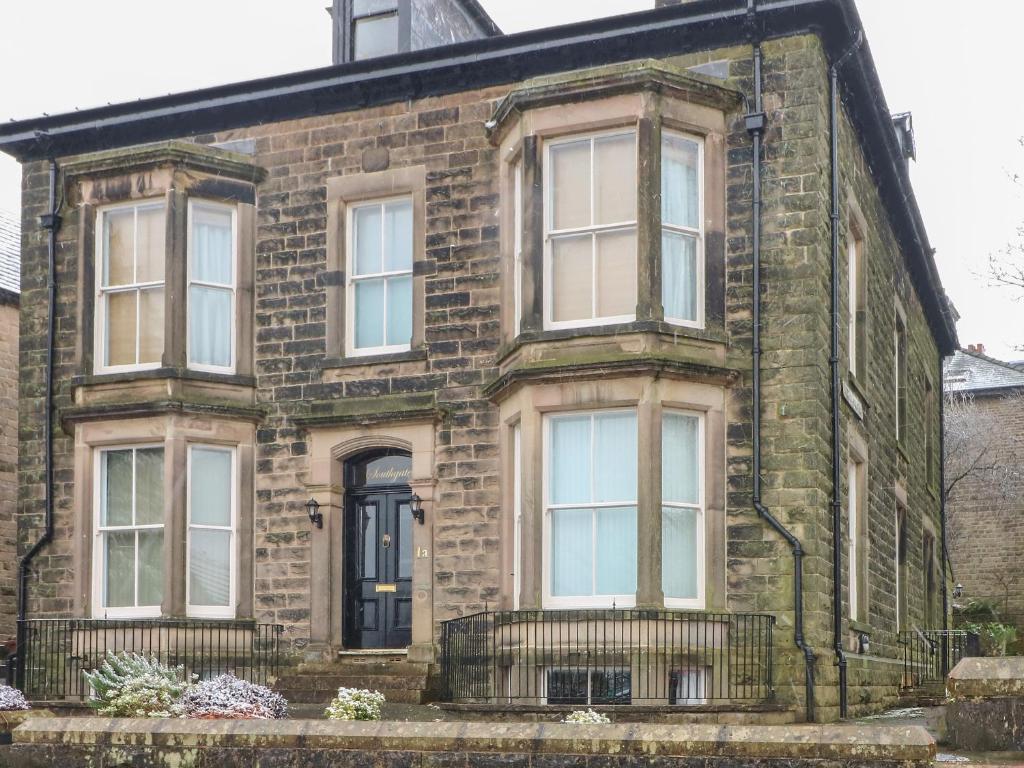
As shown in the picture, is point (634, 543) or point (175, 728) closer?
point (175, 728)

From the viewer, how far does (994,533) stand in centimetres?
4134

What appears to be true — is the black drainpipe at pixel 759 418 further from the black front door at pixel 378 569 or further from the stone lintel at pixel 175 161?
the stone lintel at pixel 175 161

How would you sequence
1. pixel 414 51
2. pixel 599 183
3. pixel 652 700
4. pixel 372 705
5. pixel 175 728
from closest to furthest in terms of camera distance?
pixel 175 728, pixel 372 705, pixel 652 700, pixel 599 183, pixel 414 51

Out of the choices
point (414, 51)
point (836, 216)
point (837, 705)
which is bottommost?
point (837, 705)

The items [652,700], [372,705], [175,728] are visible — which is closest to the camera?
[175,728]

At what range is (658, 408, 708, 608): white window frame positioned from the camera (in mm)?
16266

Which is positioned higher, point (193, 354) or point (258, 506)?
point (193, 354)

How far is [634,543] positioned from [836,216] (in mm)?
4530

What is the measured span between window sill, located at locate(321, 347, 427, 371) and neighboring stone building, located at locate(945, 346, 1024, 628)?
2669 centimetres

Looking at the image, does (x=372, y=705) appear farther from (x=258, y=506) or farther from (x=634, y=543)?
(x=258, y=506)

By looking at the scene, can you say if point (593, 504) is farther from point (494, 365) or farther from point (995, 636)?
point (995, 636)

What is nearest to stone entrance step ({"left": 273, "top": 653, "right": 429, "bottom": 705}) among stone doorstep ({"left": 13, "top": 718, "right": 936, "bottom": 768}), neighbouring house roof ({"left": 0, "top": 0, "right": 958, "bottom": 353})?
stone doorstep ({"left": 13, "top": 718, "right": 936, "bottom": 768})

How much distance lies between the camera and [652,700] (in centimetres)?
1562

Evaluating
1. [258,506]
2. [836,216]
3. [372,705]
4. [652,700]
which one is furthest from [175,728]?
[836,216]
